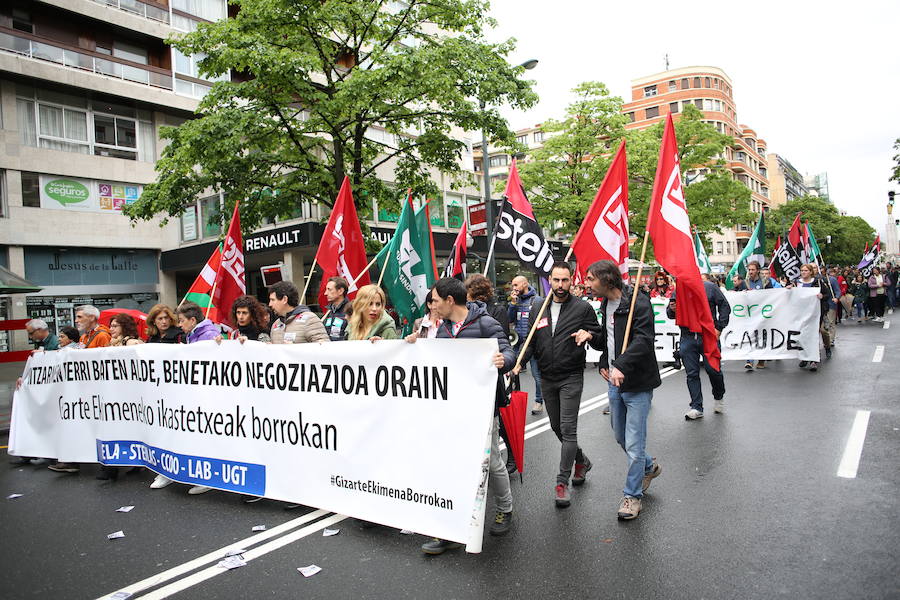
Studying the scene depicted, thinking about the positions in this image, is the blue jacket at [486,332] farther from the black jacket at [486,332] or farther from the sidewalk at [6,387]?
the sidewalk at [6,387]

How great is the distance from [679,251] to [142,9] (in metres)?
29.1

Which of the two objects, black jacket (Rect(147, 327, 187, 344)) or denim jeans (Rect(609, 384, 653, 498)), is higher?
black jacket (Rect(147, 327, 187, 344))

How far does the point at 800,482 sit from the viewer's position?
4.78 meters

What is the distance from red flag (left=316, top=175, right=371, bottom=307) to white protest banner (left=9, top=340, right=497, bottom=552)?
2497 millimetres

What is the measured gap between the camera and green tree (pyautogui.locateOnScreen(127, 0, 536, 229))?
468 inches

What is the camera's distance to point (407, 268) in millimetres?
7766

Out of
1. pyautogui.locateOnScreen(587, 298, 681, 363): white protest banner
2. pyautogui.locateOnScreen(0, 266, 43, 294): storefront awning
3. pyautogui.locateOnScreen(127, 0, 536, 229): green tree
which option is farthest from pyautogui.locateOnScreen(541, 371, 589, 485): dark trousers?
pyautogui.locateOnScreen(0, 266, 43, 294): storefront awning

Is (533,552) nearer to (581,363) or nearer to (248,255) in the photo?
(581,363)

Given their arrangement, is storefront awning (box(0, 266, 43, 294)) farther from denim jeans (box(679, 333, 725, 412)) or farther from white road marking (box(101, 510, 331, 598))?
denim jeans (box(679, 333, 725, 412))

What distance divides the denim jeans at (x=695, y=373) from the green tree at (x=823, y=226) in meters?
72.9

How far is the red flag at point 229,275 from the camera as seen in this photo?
26.1 ft

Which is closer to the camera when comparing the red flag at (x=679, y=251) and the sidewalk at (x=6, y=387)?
the red flag at (x=679, y=251)

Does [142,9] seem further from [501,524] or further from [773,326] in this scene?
[501,524]

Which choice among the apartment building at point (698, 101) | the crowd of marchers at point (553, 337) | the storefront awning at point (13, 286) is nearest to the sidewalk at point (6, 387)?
the storefront awning at point (13, 286)
